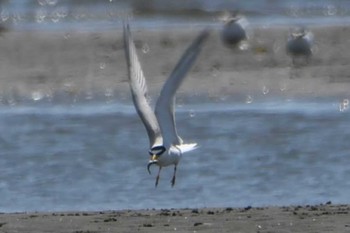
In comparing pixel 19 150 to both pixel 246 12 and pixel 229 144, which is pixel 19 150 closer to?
pixel 229 144

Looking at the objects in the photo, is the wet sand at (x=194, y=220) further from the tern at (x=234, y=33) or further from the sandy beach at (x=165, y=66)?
the tern at (x=234, y=33)

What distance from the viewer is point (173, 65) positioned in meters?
21.0

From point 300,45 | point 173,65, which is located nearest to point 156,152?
point 173,65

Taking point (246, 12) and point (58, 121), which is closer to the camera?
point (58, 121)

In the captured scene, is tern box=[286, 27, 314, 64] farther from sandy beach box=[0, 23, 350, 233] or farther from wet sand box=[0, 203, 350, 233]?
wet sand box=[0, 203, 350, 233]

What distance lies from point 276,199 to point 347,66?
25.0 ft

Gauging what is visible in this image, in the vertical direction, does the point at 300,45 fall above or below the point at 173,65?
above

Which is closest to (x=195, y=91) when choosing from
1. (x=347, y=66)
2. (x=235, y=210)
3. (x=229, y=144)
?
(x=347, y=66)

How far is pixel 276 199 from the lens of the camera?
13281 mm

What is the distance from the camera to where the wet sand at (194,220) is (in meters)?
10.9

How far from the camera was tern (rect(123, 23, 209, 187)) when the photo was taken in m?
11.8

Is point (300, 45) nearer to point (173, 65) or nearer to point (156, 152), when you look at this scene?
point (173, 65)

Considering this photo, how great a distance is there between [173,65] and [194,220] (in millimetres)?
9792

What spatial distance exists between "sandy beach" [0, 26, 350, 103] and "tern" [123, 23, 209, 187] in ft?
24.0
